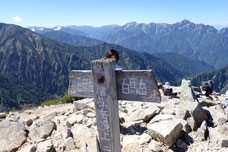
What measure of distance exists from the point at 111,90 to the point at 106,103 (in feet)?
0.86

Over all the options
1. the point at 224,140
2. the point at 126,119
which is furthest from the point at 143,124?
the point at 224,140

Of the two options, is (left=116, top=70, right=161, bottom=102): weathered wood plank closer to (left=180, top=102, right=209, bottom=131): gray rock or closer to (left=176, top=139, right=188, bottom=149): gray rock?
(left=176, top=139, right=188, bottom=149): gray rock

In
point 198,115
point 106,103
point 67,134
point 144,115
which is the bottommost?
point 67,134

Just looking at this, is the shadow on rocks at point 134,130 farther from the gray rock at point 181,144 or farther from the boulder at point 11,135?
the boulder at point 11,135

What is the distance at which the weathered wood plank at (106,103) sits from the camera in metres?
2.96

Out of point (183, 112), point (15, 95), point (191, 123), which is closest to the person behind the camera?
point (191, 123)

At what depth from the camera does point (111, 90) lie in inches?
118

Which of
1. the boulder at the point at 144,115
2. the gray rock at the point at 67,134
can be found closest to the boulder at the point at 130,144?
the boulder at the point at 144,115

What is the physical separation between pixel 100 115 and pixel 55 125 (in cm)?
425

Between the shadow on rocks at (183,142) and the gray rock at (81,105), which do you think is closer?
the shadow on rocks at (183,142)

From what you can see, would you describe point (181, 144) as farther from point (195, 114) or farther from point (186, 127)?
point (195, 114)

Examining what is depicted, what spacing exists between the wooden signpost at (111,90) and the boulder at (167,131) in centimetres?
Result: 199

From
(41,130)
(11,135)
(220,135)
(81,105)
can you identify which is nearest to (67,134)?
(41,130)

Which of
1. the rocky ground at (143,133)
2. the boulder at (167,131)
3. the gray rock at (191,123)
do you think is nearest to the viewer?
the boulder at (167,131)
